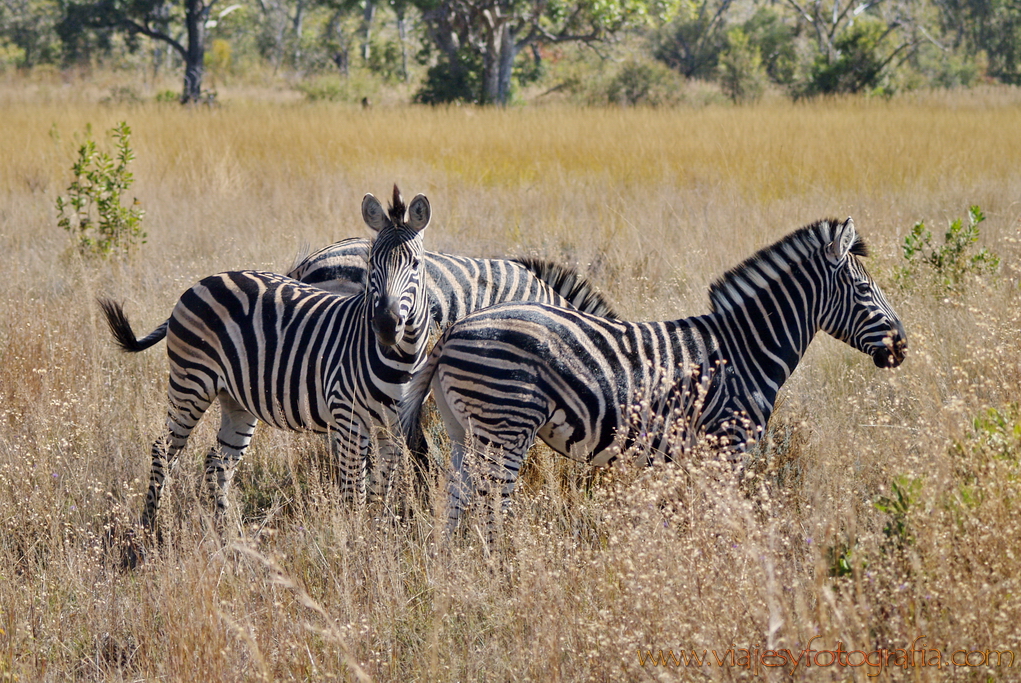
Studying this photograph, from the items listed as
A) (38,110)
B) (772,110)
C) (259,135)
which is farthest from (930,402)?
(38,110)

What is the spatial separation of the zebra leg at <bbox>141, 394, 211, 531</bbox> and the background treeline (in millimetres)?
18352

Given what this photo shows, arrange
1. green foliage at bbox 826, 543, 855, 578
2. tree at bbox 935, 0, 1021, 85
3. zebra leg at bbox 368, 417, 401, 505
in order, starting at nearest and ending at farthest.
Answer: green foliage at bbox 826, 543, 855, 578, zebra leg at bbox 368, 417, 401, 505, tree at bbox 935, 0, 1021, 85

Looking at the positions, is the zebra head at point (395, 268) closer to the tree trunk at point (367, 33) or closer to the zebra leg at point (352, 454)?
the zebra leg at point (352, 454)

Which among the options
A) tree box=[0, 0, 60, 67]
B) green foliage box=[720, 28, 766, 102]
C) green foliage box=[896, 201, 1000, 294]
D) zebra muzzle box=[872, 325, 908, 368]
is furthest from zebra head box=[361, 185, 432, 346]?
tree box=[0, 0, 60, 67]

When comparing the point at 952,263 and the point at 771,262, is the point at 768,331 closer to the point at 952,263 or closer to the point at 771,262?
the point at 771,262

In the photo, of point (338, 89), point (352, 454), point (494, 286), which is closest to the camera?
point (352, 454)

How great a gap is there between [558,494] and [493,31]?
65.1ft

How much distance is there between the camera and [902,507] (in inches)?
107

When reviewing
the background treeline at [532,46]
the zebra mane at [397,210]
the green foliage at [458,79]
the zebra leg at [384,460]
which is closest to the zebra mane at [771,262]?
the zebra mane at [397,210]

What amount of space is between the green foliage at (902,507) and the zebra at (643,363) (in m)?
0.59

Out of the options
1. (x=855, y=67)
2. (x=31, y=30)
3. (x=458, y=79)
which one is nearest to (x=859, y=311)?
(x=458, y=79)

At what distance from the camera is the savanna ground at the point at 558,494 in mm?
2469

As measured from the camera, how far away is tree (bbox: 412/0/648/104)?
21.4 metres

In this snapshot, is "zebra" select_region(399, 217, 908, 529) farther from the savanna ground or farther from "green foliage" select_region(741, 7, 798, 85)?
"green foliage" select_region(741, 7, 798, 85)
